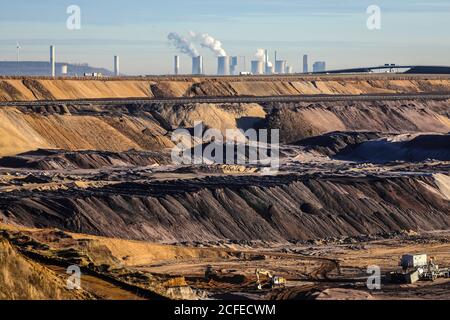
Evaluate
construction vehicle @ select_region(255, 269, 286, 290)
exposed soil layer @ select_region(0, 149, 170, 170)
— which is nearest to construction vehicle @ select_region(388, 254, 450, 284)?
construction vehicle @ select_region(255, 269, 286, 290)

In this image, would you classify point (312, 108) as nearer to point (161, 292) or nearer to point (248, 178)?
point (248, 178)

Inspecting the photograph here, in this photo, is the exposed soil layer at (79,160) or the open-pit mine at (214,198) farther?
the exposed soil layer at (79,160)

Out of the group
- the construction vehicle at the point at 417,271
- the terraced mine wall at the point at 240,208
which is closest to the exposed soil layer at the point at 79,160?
the terraced mine wall at the point at 240,208

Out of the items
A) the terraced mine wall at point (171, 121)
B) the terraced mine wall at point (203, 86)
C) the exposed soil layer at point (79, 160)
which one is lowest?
the exposed soil layer at point (79, 160)

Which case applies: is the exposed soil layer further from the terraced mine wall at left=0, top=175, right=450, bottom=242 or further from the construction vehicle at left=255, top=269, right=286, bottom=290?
the construction vehicle at left=255, top=269, right=286, bottom=290

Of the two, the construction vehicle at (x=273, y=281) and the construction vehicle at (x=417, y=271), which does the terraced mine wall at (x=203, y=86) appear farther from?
the construction vehicle at (x=417, y=271)

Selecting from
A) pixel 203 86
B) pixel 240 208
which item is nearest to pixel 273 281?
pixel 240 208
